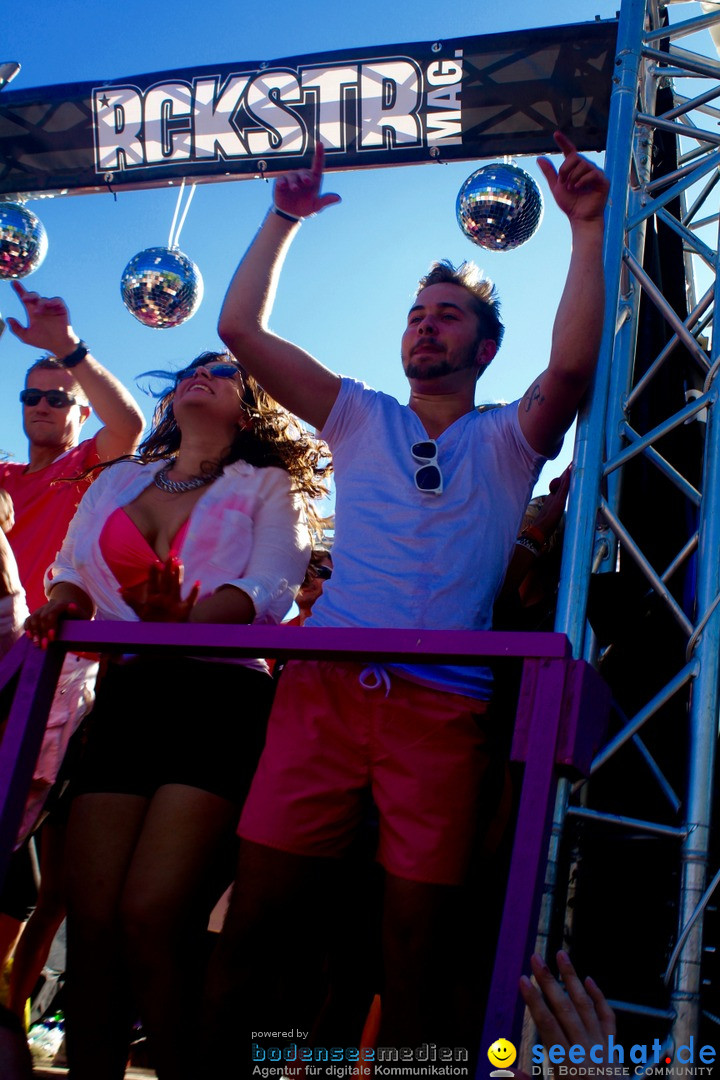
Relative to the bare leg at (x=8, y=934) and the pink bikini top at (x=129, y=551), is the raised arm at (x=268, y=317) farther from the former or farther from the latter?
the bare leg at (x=8, y=934)

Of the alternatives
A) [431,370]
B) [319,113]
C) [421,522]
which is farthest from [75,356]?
[319,113]

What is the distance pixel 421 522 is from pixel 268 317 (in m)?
0.65

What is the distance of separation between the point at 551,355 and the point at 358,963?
1.47 meters

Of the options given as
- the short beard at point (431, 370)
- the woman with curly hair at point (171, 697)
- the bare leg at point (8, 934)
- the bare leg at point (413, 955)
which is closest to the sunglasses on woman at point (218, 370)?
the woman with curly hair at point (171, 697)

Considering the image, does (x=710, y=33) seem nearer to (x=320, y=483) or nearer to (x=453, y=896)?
(x=320, y=483)

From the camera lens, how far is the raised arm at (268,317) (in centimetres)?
224

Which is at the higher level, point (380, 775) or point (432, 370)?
point (432, 370)

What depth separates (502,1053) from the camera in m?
1.28

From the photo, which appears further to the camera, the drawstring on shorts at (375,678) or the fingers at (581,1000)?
the drawstring on shorts at (375,678)

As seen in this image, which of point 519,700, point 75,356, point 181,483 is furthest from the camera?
point 75,356

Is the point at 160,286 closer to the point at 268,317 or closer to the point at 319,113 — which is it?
the point at 319,113

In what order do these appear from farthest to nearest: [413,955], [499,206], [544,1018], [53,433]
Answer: [499,206], [53,433], [413,955], [544,1018]

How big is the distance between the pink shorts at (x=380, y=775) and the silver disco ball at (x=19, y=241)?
10.1 ft

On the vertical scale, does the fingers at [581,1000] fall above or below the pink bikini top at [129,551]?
below
